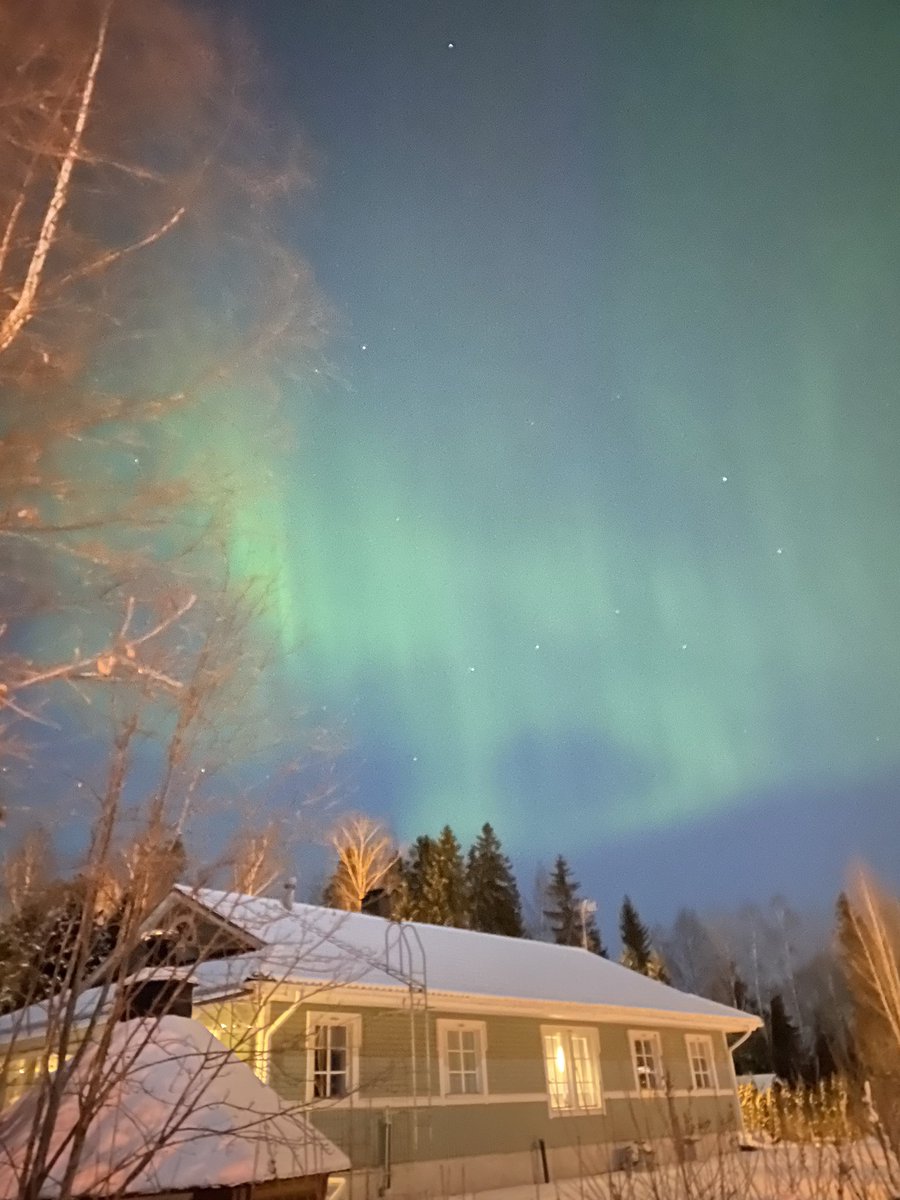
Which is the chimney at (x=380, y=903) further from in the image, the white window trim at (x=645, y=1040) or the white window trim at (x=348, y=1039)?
the white window trim at (x=348, y=1039)

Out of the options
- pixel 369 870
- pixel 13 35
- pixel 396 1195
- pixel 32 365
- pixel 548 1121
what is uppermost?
pixel 369 870

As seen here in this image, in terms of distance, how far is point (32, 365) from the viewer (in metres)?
5.96

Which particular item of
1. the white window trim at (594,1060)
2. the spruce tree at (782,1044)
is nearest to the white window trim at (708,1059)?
the white window trim at (594,1060)

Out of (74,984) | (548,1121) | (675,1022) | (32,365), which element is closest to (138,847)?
(74,984)

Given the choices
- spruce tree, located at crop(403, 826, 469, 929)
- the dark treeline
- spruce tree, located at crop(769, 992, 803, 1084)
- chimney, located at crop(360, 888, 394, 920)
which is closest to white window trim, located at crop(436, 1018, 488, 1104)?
chimney, located at crop(360, 888, 394, 920)

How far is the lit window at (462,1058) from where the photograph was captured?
15.6 metres

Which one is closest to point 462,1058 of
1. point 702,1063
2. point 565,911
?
point 702,1063

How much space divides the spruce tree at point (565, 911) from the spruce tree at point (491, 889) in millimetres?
3905

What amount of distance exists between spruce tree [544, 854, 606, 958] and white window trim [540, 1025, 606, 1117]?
34.6 meters

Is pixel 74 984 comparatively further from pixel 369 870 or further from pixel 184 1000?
pixel 369 870

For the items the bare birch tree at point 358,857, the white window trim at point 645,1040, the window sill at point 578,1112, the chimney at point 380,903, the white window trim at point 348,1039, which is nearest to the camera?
the white window trim at point 348,1039

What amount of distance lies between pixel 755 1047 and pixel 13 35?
4960cm

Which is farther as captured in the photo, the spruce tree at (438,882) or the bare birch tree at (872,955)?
the spruce tree at (438,882)

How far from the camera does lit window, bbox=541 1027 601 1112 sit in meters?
17.5
